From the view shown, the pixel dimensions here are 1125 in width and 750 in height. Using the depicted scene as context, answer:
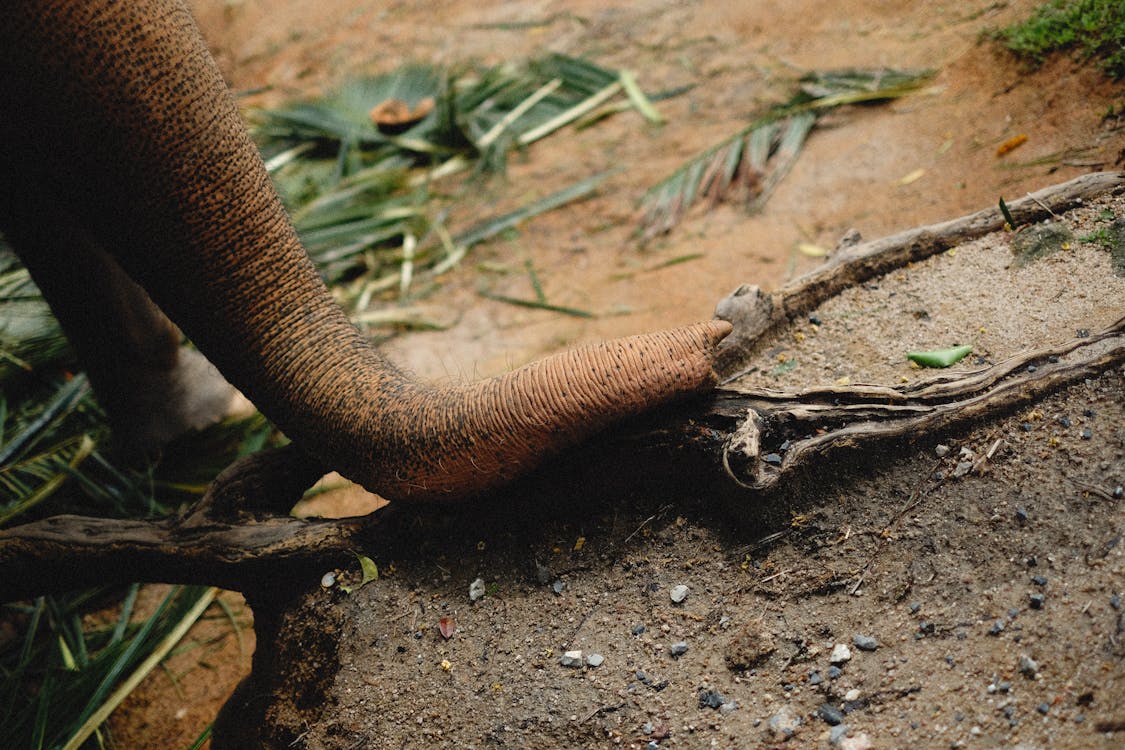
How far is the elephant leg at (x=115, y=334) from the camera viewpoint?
111 inches

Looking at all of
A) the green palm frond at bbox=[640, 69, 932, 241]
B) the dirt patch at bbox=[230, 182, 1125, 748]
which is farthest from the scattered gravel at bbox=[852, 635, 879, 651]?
the green palm frond at bbox=[640, 69, 932, 241]

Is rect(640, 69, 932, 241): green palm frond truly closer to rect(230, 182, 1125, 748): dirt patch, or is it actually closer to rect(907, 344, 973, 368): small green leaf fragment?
rect(230, 182, 1125, 748): dirt patch

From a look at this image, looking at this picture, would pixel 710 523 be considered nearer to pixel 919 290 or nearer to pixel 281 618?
pixel 919 290

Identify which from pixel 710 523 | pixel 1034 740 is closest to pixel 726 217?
pixel 710 523

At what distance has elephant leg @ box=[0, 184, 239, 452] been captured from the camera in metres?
2.82

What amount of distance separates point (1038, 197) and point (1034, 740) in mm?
1405

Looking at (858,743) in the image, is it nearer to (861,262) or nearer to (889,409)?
(889,409)

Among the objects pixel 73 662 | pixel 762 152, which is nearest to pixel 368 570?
pixel 73 662

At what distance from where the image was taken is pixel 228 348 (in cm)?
193

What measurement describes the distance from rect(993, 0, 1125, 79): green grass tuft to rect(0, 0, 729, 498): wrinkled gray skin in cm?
209

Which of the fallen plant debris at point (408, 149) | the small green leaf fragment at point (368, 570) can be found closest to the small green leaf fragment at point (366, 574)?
the small green leaf fragment at point (368, 570)

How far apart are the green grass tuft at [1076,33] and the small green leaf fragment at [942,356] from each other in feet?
5.19

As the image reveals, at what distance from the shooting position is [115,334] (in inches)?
126

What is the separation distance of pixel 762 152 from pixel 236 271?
2.68 m
